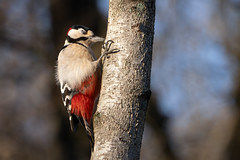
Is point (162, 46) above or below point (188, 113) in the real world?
above

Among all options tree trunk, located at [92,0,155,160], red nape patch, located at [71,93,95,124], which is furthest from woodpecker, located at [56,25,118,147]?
tree trunk, located at [92,0,155,160]

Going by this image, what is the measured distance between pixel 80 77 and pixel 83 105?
0.97 feet

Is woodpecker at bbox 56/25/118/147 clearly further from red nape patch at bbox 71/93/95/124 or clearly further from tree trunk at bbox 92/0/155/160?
tree trunk at bbox 92/0/155/160

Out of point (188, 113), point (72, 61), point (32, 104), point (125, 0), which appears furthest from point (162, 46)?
point (125, 0)

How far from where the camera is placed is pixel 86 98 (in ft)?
13.2

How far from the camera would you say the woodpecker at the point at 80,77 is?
12.7ft

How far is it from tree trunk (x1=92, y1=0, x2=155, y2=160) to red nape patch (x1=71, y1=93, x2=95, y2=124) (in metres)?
1.43

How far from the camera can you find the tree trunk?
7.57ft

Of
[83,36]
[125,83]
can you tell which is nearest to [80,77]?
[83,36]

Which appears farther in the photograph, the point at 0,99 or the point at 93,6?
the point at 0,99

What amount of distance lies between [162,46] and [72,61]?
4897mm

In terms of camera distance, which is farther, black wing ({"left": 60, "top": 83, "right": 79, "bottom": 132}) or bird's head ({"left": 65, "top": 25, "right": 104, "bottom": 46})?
bird's head ({"left": 65, "top": 25, "right": 104, "bottom": 46})

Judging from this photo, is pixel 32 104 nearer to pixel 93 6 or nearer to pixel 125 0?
pixel 93 6

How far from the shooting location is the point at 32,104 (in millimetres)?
10875
